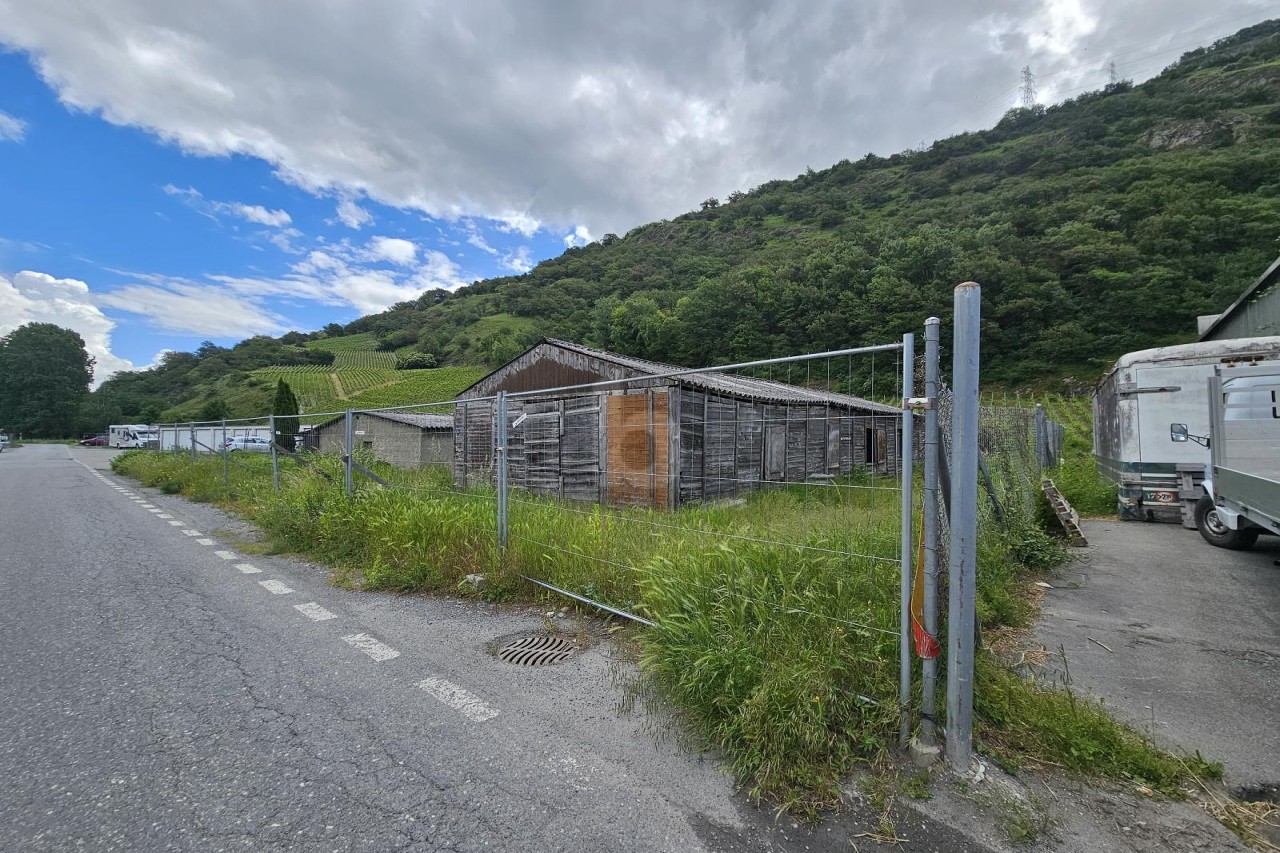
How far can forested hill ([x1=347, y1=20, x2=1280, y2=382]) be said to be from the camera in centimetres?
4022

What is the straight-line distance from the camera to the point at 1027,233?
2026 inches

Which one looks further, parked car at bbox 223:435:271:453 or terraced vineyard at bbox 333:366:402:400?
terraced vineyard at bbox 333:366:402:400

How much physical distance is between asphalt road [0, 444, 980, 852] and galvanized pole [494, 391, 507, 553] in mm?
704

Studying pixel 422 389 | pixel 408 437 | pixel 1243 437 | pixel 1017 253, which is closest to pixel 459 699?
pixel 1243 437

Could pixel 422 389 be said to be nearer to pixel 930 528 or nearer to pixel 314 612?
pixel 314 612

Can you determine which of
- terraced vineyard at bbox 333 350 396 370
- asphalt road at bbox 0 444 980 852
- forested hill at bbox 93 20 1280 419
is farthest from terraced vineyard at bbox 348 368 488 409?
asphalt road at bbox 0 444 980 852

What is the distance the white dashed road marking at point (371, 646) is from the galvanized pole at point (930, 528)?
10.2 ft

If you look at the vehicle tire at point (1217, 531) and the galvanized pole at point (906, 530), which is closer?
the galvanized pole at point (906, 530)

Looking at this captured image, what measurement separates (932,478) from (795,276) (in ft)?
178

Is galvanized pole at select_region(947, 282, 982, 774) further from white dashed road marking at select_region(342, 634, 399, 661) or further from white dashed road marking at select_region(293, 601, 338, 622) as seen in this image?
white dashed road marking at select_region(293, 601, 338, 622)

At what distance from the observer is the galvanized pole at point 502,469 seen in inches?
185

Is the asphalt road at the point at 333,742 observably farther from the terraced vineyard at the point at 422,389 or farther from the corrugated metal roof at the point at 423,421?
the terraced vineyard at the point at 422,389

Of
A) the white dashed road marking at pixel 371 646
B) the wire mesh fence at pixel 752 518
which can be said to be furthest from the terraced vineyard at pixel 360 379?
the white dashed road marking at pixel 371 646

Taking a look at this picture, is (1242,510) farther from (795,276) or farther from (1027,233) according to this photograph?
(1027,233)
